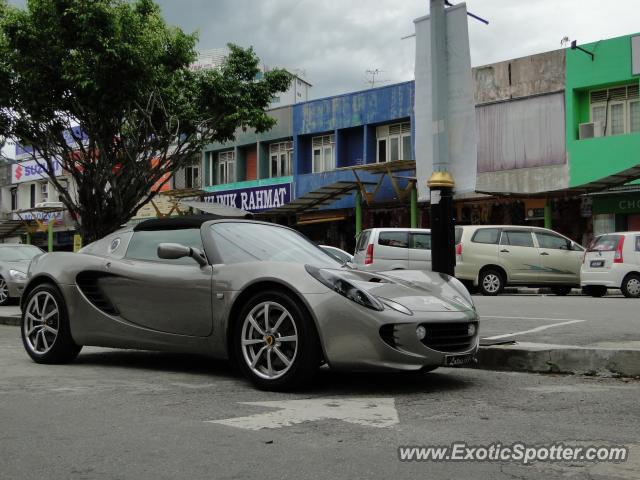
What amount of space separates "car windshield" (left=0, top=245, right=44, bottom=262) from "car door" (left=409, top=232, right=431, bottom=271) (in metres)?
8.90

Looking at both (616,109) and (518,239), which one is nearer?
(518,239)

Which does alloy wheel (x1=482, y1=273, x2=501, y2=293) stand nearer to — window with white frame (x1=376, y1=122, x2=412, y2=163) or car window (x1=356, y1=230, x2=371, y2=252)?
car window (x1=356, y1=230, x2=371, y2=252)

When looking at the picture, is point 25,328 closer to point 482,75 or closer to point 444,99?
point 444,99

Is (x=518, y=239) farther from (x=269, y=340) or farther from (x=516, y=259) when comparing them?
(x=269, y=340)

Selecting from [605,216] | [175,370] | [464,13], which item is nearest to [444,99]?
[464,13]

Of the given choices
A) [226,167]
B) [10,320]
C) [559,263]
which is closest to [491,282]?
[559,263]

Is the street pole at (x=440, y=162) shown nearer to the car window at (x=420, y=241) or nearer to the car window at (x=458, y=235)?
the car window at (x=458, y=235)

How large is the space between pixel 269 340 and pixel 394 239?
14284mm

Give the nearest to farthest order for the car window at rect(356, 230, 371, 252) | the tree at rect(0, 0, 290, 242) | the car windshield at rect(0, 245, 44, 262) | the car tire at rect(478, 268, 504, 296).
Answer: the tree at rect(0, 0, 290, 242)
the car windshield at rect(0, 245, 44, 262)
the car tire at rect(478, 268, 504, 296)
the car window at rect(356, 230, 371, 252)

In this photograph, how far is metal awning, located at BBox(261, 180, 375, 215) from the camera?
87.0ft

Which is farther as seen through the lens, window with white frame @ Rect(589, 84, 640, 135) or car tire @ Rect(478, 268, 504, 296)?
window with white frame @ Rect(589, 84, 640, 135)

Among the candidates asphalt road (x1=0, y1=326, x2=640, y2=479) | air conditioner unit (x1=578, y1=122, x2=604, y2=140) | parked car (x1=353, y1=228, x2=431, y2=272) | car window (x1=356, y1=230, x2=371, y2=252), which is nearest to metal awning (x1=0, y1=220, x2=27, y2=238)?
car window (x1=356, y1=230, x2=371, y2=252)

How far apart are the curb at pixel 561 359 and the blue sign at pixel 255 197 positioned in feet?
78.0

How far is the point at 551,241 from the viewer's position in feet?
62.0
